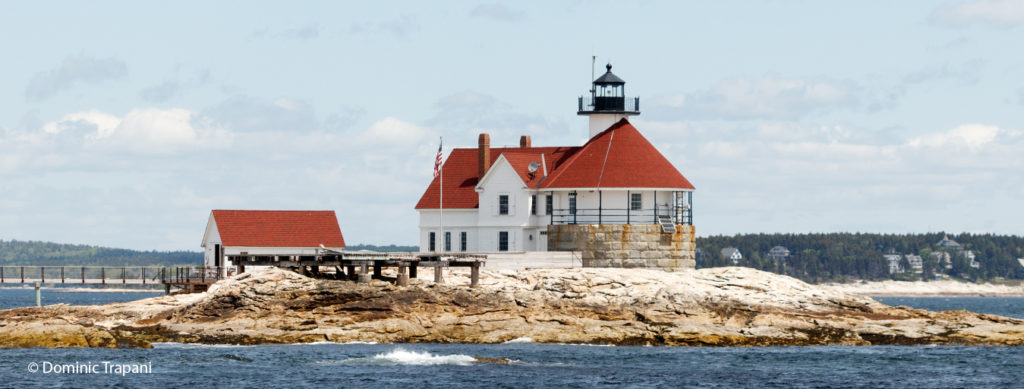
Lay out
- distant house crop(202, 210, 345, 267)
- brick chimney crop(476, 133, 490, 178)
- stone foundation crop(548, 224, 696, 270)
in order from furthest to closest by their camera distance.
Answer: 1. distant house crop(202, 210, 345, 267)
2. brick chimney crop(476, 133, 490, 178)
3. stone foundation crop(548, 224, 696, 270)

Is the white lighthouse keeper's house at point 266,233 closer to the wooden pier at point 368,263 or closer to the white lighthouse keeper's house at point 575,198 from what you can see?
the white lighthouse keeper's house at point 575,198

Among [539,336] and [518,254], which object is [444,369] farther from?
[518,254]

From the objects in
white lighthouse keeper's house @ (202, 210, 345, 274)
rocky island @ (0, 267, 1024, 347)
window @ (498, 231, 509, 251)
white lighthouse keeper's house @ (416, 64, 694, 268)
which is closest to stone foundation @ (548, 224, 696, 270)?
white lighthouse keeper's house @ (416, 64, 694, 268)

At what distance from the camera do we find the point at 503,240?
221 ft

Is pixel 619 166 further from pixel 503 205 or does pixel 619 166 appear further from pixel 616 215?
pixel 503 205

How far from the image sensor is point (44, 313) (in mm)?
54719

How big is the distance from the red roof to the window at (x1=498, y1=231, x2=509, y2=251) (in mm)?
2291

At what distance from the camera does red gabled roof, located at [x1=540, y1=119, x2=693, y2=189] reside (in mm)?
64375

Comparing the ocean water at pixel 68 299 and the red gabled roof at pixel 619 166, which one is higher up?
the red gabled roof at pixel 619 166

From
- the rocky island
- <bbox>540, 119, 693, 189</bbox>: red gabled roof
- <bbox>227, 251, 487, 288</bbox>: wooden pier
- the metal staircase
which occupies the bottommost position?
the rocky island

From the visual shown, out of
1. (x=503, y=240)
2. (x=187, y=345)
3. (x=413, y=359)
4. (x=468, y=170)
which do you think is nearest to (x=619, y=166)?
(x=503, y=240)

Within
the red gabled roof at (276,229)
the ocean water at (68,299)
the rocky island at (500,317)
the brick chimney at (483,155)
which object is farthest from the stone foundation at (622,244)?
the ocean water at (68,299)

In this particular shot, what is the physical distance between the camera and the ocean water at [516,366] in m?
43.5

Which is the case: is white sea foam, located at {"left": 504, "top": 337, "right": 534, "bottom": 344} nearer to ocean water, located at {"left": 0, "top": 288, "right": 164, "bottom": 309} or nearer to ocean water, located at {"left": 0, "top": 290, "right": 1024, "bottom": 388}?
ocean water, located at {"left": 0, "top": 290, "right": 1024, "bottom": 388}
